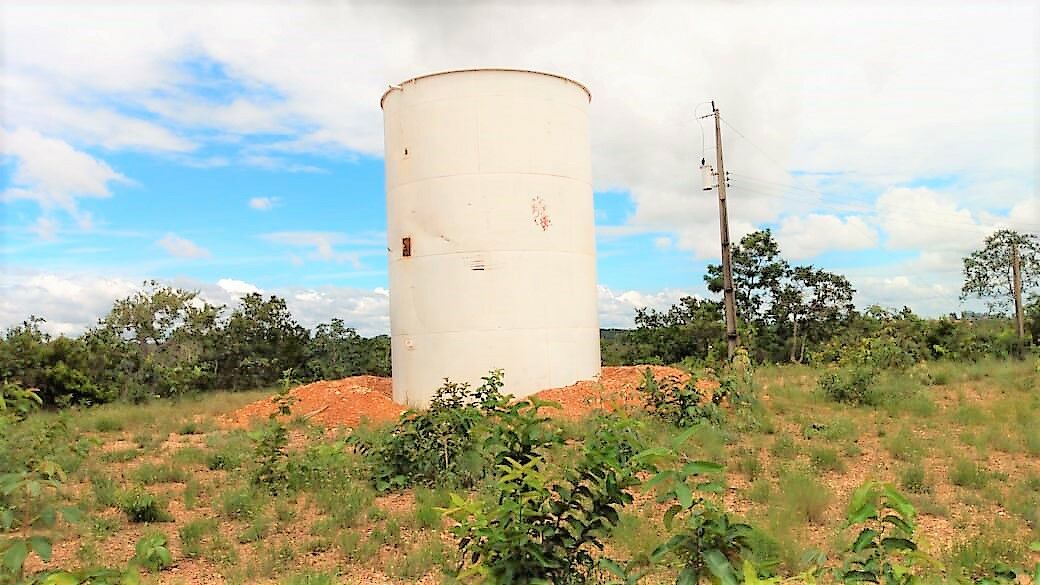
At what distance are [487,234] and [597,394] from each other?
9.67 ft

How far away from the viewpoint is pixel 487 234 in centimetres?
1217

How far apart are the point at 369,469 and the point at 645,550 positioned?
356 centimetres

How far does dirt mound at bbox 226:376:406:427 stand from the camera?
11997mm

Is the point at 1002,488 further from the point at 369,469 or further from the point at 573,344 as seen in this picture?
the point at 573,344

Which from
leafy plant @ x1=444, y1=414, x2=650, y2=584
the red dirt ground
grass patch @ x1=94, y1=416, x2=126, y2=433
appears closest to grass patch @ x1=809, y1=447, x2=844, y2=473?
the red dirt ground

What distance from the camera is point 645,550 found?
543 centimetres

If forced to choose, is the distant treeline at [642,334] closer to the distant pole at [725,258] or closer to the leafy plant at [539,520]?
the distant pole at [725,258]

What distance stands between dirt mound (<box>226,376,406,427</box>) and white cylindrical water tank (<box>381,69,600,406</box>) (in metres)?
0.63

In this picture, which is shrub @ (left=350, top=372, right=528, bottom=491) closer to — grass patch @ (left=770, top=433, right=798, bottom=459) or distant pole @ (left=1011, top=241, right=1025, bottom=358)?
grass patch @ (left=770, top=433, right=798, bottom=459)

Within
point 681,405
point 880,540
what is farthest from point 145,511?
point 880,540

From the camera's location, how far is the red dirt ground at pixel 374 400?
450 inches

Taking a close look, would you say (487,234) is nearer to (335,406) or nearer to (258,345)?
(335,406)

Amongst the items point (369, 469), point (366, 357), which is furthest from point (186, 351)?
point (369, 469)

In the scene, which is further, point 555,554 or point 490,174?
point 490,174
